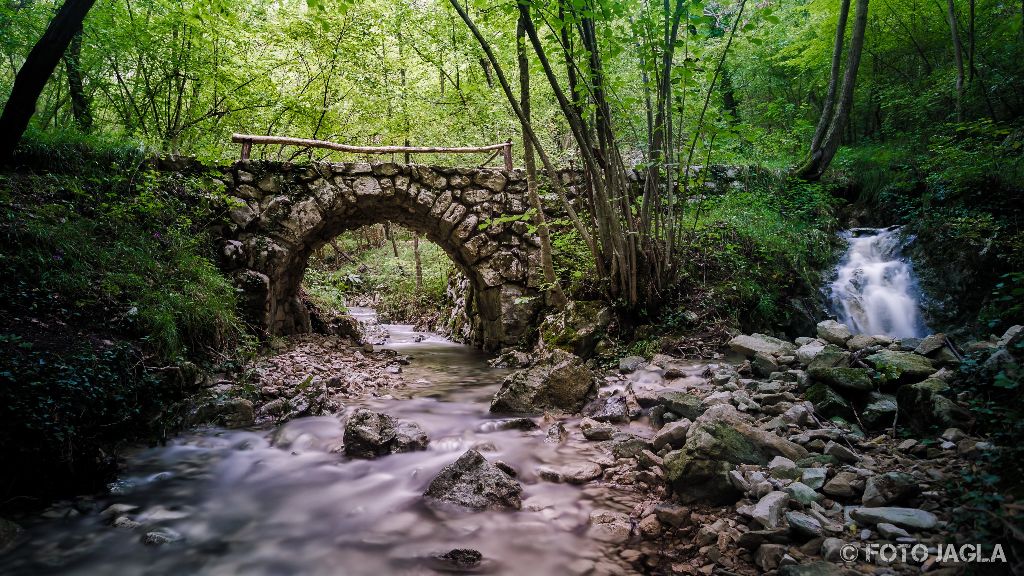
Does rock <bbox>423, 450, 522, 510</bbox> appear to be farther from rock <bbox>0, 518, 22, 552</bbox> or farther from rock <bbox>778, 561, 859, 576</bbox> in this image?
rock <bbox>0, 518, 22, 552</bbox>

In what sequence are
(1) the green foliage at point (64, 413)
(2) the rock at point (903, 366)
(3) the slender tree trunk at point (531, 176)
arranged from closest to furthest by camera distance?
(1) the green foliage at point (64, 413) < (2) the rock at point (903, 366) < (3) the slender tree trunk at point (531, 176)

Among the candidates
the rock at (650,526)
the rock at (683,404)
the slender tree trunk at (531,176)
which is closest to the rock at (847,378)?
the rock at (683,404)

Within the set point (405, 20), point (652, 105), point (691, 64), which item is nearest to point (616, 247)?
point (652, 105)

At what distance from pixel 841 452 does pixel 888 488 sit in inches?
17.0

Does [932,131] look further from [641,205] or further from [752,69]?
[641,205]

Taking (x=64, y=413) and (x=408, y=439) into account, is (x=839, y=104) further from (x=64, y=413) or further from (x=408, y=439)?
(x=64, y=413)

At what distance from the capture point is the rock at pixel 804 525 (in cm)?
176

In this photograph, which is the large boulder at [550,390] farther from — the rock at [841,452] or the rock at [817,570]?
the rock at [817,570]

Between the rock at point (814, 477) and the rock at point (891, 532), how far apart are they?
40cm

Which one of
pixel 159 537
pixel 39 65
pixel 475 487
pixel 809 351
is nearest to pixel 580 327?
pixel 809 351

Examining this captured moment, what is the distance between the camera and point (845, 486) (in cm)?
198

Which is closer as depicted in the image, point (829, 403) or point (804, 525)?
point (804, 525)

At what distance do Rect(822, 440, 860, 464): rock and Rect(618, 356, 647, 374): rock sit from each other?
2548 mm

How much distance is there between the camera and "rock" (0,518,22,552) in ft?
7.14
